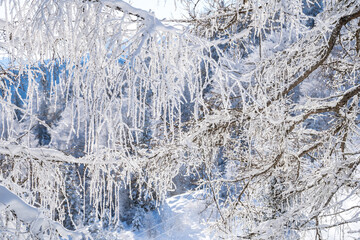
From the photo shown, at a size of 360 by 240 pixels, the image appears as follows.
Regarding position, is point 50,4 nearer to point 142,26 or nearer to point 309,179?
point 142,26

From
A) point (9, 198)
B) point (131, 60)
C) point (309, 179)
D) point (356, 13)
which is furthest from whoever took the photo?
point (309, 179)

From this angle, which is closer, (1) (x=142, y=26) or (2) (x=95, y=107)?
(2) (x=95, y=107)

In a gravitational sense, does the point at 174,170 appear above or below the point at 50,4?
below

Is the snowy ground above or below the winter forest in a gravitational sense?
below

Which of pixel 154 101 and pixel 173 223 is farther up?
pixel 154 101

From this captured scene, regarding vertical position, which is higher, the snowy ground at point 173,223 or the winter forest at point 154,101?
the winter forest at point 154,101

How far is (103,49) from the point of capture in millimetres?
1273

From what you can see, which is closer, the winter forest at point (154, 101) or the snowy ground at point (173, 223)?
the winter forest at point (154, 101)

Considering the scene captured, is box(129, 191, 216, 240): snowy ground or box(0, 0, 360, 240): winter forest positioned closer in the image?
box(0, 0, 360, 240): winter forest

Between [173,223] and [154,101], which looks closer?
[154,101]

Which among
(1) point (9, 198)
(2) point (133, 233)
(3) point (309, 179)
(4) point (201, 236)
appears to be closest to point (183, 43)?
(1) point (9, 198)

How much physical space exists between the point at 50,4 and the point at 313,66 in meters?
2.58

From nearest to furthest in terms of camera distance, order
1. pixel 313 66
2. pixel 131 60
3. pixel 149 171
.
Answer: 1. pixel 131 60
2. pixel 313 66
3. pixel 149 171

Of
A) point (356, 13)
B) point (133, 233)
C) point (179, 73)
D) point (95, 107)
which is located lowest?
point (133, 233)
